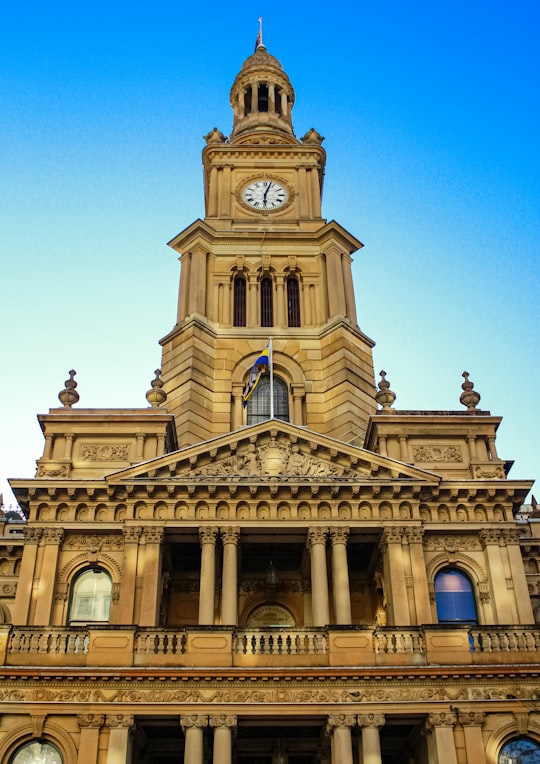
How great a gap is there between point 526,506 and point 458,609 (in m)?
31.6

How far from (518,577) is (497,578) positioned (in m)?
0.70

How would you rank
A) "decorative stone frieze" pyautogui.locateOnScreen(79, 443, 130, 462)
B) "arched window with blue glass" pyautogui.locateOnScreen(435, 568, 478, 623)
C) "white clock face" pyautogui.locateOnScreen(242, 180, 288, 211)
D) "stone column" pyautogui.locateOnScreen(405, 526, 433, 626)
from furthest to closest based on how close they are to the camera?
1. "white clock face" pyautogui.locateOnScreen(242, 180, 288, 211)
2. "decorative stone frieze" pyautogui.locateOnScreen(79, 443, 130, 462)
3. "arched window with blue glass" pyautogui.locateOnScreen(435, 568, 478, 623)
4. "stone column" pyautogui.locateOnScreen(405, 526, 433, 626)

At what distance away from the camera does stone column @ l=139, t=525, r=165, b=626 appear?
28812 millimetres

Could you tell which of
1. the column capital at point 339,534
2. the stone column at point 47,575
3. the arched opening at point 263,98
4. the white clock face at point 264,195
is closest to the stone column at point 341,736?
the column capital at point 339,534

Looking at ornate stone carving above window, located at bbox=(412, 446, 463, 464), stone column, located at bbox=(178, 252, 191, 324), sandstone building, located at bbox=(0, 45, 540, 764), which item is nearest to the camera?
sandstone building, located at bbox=(0, 45, 540, 764)

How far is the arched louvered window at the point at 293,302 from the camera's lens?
42.3m

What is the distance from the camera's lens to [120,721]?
2581 cm

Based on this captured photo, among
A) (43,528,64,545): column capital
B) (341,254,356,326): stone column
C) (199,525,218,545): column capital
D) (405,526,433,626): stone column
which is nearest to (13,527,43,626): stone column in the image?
(43,528,64,545): column capital

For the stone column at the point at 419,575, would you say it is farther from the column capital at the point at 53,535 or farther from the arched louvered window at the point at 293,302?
the arched louvered window at the point at 293,302

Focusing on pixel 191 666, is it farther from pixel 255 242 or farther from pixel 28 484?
pixel 255 242

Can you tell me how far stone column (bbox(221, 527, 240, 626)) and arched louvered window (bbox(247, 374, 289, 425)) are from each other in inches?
336

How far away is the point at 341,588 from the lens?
29.6m

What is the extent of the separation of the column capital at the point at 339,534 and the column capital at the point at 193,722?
7326 mm

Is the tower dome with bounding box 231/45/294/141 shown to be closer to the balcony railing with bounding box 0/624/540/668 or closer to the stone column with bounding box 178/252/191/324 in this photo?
the stone column with bounding box 178/252/191/324
